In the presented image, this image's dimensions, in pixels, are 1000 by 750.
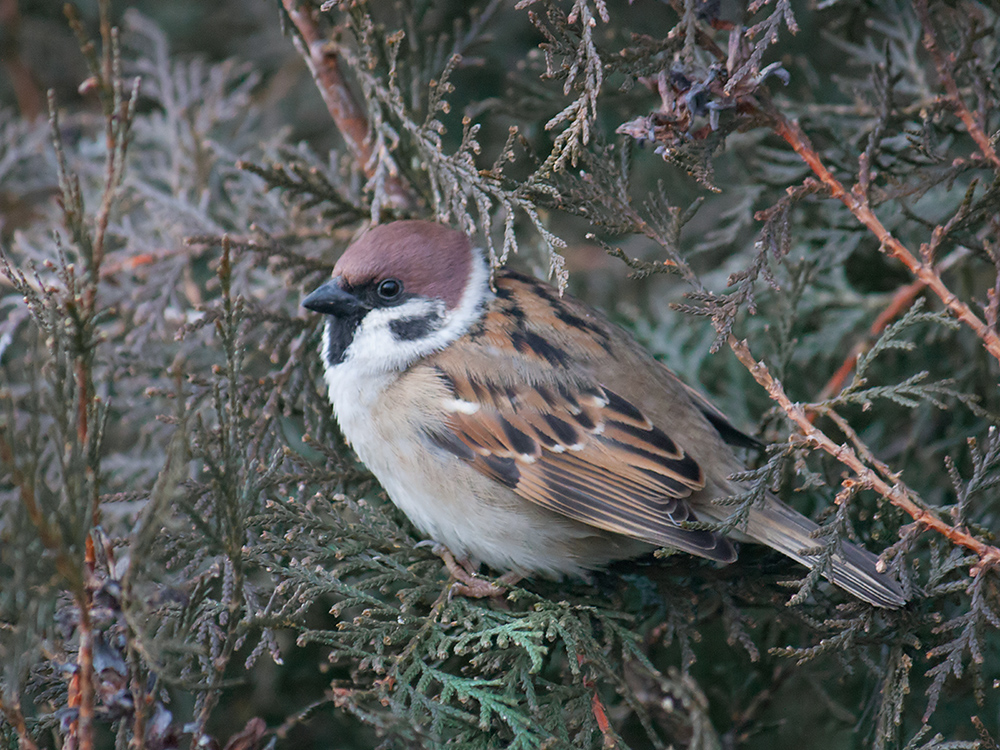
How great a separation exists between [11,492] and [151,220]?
3.73 ft

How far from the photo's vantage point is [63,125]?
11.3 ft

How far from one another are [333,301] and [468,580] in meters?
0.90

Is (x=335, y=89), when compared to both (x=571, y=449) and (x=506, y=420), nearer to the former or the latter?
(x=506, y=420)

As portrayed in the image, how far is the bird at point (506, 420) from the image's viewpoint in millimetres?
2373

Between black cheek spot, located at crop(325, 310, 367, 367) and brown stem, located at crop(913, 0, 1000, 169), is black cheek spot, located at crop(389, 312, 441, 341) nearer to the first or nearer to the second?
black cheek spot, located at crop(325, 310, 367, 367)

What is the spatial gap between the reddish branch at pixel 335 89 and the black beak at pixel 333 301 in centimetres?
42

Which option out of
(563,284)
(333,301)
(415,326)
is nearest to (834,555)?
(563,284)

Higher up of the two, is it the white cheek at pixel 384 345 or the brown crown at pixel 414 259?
the brown crown at pixel 414 259

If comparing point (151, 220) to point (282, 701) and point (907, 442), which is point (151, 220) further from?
point (907, 442)

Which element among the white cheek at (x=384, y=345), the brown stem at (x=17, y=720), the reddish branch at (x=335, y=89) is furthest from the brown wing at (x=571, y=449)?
the brown stem at (x=17, y=720)

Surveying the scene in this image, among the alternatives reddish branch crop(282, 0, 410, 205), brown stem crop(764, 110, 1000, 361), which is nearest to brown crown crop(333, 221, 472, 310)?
reddish branch crop(282, 0, 410, 205)

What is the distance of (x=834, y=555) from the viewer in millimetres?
2020

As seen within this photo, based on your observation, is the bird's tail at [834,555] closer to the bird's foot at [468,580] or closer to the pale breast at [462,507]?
the pale breast at [462,507]

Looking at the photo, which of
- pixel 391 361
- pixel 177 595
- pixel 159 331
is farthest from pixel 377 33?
pixel 177 595
